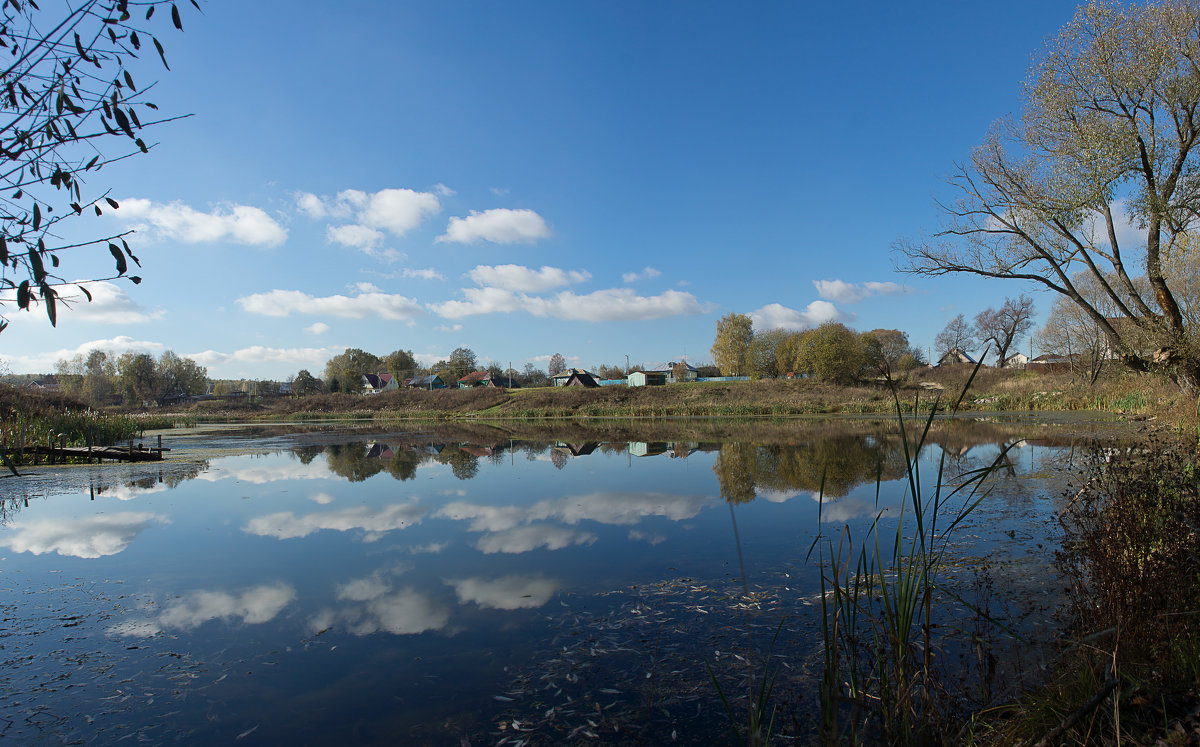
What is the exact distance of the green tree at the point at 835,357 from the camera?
57.8 meters

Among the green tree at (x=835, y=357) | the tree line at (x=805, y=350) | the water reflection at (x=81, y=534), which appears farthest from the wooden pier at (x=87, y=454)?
the green tree at (x=835, y=357)

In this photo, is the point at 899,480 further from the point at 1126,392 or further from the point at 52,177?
the point at 1126,392

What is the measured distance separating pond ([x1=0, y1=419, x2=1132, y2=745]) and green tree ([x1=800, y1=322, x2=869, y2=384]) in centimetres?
4404

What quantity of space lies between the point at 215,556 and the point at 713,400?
47.0 m

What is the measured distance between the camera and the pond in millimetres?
4367

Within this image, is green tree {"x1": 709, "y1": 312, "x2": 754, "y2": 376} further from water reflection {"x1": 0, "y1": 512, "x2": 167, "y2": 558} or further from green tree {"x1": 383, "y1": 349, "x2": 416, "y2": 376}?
water reflection {"x1": 0, "y1": 512, "x2": 167, "y2": 558}

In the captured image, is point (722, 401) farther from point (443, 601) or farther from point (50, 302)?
point (50, 302)

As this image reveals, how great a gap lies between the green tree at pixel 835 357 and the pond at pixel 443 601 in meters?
44.0

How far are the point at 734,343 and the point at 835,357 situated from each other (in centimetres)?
2583

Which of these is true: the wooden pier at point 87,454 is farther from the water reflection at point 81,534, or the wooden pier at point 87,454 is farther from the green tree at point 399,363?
the green tree at point 399,363

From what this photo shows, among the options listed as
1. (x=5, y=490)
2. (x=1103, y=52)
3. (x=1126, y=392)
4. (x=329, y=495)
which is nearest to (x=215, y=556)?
(x=329, y=495)

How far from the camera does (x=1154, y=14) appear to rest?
11.1 metres

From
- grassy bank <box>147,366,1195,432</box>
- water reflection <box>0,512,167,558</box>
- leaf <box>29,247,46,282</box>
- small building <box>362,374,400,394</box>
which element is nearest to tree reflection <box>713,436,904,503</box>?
grassy bank <box>147,366,1195,432</box>

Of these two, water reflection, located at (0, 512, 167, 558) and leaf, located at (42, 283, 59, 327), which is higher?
leaf, located at (42, 283, 59, 327)
